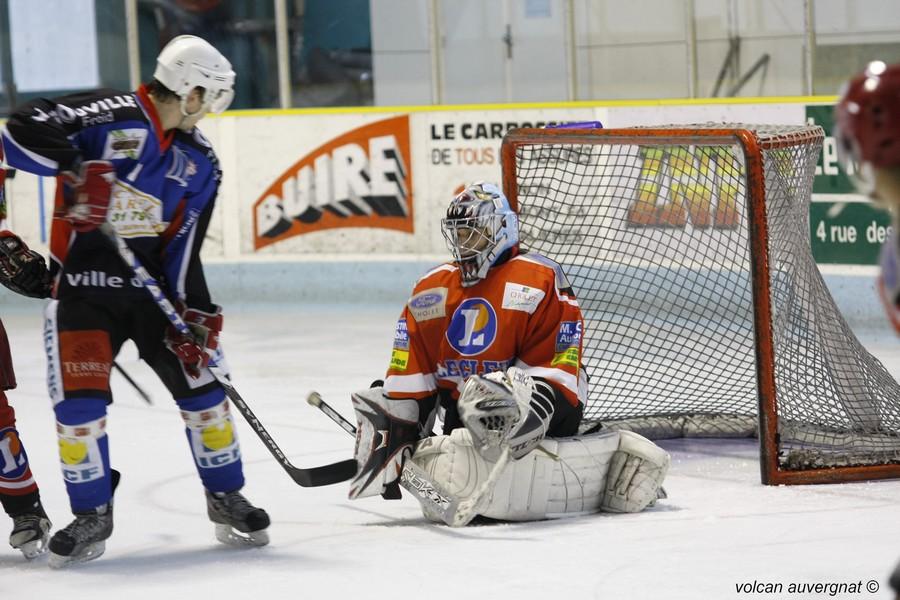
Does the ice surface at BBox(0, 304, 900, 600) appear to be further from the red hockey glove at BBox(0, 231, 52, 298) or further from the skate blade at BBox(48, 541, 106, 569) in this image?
the red hockey glove at BBox(0, 231, 52, 298)

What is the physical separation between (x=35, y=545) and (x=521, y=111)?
14.9 feet

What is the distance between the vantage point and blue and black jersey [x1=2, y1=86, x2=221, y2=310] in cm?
318

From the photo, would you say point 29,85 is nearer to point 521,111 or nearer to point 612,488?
point 521,111

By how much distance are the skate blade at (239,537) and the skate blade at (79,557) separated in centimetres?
28

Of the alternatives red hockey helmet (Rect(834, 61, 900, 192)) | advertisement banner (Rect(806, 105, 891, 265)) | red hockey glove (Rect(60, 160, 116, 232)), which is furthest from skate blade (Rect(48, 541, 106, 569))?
advertisement banner (Rect(806, 105, 891, 265))

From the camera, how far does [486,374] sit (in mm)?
3500

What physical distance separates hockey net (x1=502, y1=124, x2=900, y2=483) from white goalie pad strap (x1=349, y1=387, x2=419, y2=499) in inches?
36.1

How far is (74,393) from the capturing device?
3.22m

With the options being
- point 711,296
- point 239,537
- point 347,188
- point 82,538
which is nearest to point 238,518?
point 239,537

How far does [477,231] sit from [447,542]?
2.41 ft

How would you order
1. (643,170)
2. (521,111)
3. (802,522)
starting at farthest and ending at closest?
(521,111)
(643,170)
(802,522)

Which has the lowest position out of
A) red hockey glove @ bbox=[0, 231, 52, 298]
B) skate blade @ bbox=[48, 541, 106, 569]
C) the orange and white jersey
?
skate blade @ bbox=[48, 541, 106, 569]

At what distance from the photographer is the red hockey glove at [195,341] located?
3.32 meters

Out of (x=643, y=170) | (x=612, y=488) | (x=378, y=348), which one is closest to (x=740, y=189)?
(x=643, y=170)
